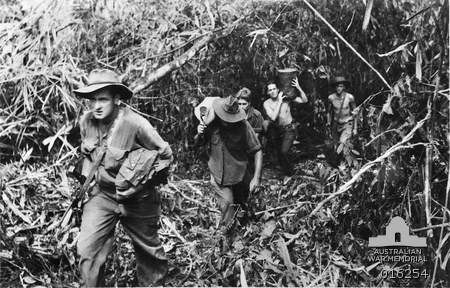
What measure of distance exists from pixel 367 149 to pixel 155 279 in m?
2.04

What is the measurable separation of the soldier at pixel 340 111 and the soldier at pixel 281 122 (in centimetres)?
26

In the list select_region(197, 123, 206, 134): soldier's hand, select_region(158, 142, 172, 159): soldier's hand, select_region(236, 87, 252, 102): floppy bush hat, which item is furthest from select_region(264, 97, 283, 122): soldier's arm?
select_region(158, 142, 172, 159): soldier's hand

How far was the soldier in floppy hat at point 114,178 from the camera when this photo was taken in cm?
457

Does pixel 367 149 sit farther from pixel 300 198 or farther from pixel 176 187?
pixel 176 187

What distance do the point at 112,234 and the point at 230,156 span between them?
1470 mm

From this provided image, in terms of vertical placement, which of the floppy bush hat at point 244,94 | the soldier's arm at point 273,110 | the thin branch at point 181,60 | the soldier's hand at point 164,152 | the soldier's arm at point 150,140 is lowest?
the soldier's hand at point 164,152

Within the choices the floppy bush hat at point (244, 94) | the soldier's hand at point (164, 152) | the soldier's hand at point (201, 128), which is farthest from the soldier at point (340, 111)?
the soldier's hand at point (164, 152)

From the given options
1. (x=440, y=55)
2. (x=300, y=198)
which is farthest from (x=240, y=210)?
(x=440, y=55)

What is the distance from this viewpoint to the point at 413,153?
5598 millimetres

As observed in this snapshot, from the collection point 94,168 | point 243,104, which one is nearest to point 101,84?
point 94,168

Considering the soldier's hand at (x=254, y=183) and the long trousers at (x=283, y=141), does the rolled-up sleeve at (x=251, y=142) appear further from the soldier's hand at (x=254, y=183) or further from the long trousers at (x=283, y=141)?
the long trousers at (x=283, y=141)

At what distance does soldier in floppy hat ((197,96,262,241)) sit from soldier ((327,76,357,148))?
2.60ft

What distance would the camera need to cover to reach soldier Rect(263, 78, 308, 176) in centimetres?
639

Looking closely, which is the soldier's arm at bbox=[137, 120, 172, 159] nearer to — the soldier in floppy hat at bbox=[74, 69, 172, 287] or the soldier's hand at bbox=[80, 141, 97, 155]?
the soldier in floppy hat at bbox=[74, 69, 172, 287]
